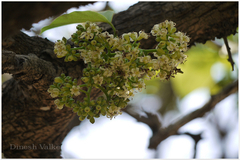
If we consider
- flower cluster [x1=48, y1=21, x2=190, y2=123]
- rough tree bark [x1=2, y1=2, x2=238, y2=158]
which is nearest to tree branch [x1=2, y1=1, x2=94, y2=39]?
flower cluster [x1=48, y1=21, x2=190, y2=123]

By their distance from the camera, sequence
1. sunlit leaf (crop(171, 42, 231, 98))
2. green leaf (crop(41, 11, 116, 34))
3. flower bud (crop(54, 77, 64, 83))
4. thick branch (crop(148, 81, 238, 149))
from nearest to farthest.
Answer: flower bud (crop(54, 77, 64, 83)) → green leaf (crop(41, 11, 116, 34)) → thick branch (crop(148, 81, 238, 149)) → sunlit leaf (crop(171, 42, 231, 98))

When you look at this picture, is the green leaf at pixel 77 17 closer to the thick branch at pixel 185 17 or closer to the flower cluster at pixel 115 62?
the flower cluster at pixel 115 62

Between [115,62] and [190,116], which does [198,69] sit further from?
[115,62]

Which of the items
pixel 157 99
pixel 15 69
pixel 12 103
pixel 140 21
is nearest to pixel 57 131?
pixel 12 103

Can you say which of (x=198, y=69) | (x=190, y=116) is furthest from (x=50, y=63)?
(x=198, y=69)

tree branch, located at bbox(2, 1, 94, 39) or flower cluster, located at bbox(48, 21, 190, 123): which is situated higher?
tree branch, located at bbox(2, 1, 94, 39)

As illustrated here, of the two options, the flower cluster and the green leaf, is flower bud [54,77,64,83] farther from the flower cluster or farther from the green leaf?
the green leaf

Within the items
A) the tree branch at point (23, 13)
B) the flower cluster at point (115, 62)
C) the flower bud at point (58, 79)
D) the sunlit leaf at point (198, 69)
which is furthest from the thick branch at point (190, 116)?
the tree branch at point (23, 13)

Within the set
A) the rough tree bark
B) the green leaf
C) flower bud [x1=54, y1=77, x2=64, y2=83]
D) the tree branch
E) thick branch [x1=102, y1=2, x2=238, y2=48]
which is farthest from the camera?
thick branch [x1=102, y1=2, x2=238, y2=48]
